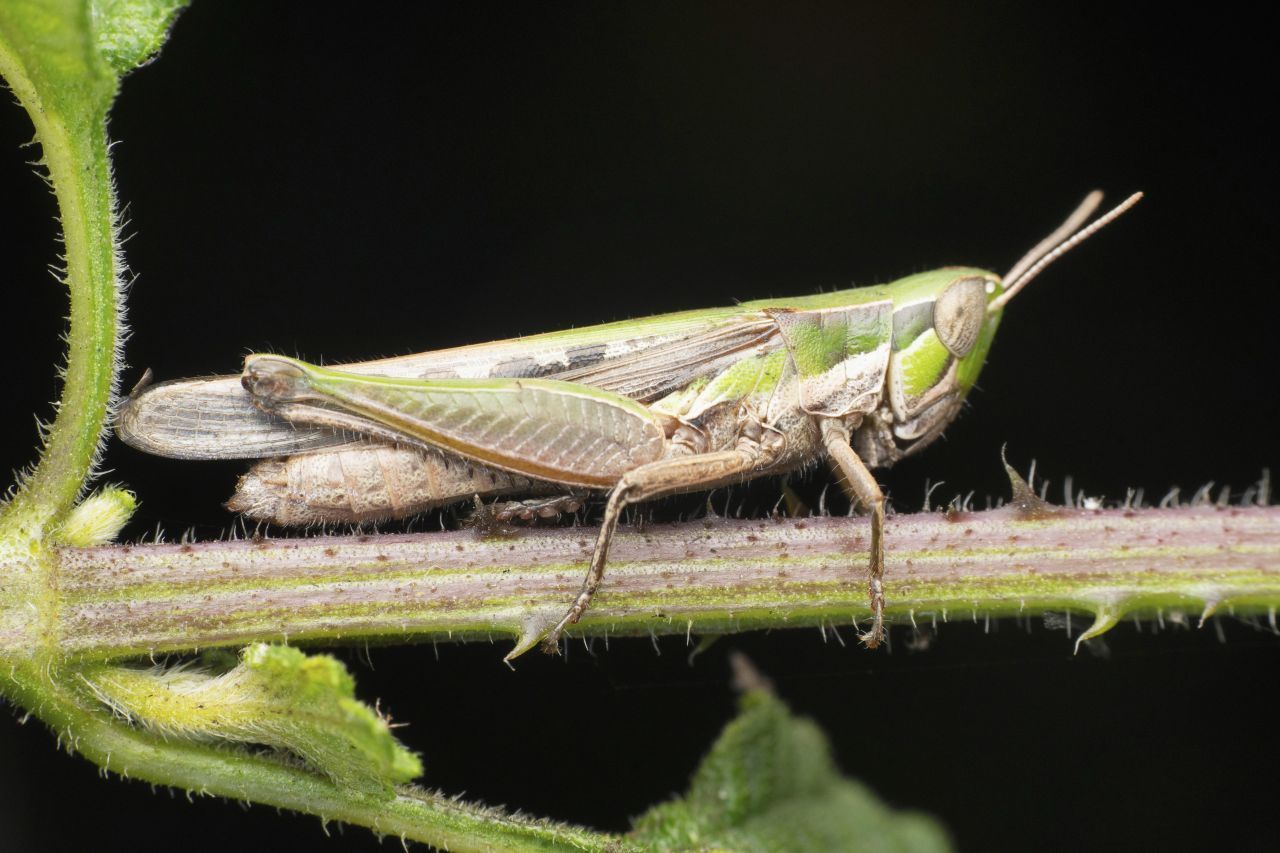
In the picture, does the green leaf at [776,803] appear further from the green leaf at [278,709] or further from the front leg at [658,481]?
the green leaf at [278,709]

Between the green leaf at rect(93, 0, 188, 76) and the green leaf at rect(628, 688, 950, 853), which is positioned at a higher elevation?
the green leaf at rect(93, 0, 188, 76)

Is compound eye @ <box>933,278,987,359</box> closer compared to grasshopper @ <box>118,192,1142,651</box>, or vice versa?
grasshopper @ <box>118,192,1142,651</box>

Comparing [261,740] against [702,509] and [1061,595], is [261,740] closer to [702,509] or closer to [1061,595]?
[702,509]

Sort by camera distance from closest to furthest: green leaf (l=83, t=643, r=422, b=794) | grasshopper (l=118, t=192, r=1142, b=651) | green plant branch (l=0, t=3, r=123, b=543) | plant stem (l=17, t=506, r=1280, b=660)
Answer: green leaf (l=83, t=643, r=422, b=794) < green plant branch (l=0, t=3, r=123, b=543) < plant stem (l=17, t=506, r=1280, b=660) < grasshopper (l=118, t=192, r=1142, b=651)

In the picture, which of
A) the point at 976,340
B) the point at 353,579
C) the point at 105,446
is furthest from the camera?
the point at 976,340

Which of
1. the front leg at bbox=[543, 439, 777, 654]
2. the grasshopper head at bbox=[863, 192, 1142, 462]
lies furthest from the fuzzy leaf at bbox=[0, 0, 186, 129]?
the grasshopper head at bbox=[863, 192, 1142, 462]

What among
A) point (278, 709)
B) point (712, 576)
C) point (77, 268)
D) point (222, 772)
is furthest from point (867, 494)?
point (77, 268)

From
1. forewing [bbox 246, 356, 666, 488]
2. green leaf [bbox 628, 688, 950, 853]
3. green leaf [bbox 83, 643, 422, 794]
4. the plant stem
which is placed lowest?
green leaf [bbox 628, 688, 950, 853]

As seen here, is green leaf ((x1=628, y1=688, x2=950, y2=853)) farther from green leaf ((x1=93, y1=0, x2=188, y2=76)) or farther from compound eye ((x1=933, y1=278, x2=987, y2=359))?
green leaf ((x1=93, y1=0, x2=188, y2=76))

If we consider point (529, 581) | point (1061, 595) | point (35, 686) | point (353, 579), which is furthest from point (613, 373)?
point (35, 686)
